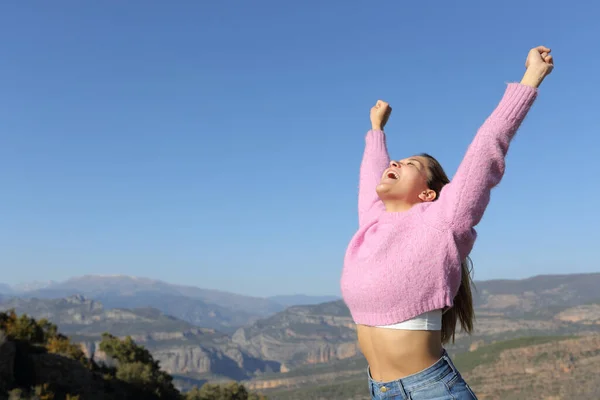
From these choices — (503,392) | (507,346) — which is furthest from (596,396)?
(507,346)

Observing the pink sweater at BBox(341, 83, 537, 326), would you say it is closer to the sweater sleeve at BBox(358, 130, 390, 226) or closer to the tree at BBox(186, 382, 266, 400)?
the sweater sleeve at BBox(358, 130, 390, 226)

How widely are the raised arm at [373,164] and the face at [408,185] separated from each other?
11.1 inches

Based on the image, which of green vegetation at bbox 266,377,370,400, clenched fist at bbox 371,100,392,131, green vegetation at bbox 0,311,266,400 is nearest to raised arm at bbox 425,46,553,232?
clenched fist at bbox 371,100,392,131

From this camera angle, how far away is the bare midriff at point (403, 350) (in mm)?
2764

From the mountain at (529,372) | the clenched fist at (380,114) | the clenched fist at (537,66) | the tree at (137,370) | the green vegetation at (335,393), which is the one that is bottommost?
the green vegetation at (335,393)

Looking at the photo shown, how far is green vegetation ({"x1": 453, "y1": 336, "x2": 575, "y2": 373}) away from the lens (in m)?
120

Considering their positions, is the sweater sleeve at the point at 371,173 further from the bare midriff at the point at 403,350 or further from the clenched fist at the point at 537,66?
the clenched fist at the point at 537,66

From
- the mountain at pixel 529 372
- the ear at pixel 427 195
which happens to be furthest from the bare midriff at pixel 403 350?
the mountain at pixel 529 372

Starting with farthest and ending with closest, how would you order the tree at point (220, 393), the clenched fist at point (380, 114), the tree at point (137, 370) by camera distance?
1. the tree at point (220, 393)
2. the tree at point (137, 370)
3. the clenched fist at point (380, 114)

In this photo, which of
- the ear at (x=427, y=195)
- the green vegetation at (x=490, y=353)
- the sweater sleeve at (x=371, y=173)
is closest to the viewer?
the ear at (x=427, y=195)

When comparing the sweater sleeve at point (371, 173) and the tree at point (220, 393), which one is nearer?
the sweater sleeve at point (371, 173)

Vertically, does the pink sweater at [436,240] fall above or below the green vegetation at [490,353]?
above

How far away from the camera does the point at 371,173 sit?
3.78 metres

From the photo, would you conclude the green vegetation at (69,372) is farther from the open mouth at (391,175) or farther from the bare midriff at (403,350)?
the open mouth at (391,175)
